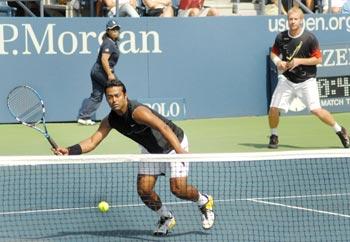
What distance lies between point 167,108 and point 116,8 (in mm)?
2122

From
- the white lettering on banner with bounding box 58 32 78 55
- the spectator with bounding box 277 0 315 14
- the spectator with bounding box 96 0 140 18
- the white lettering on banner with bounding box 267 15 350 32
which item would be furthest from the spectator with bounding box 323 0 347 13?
the white lettering on banner with bounding box 58 32 78 55

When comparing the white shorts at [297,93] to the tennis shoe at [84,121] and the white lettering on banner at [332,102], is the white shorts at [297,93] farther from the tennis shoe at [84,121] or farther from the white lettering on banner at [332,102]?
the white lettering on banner at [332,102]

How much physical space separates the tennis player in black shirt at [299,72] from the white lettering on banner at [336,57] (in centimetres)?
516

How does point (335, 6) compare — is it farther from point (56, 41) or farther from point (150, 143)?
point (150, 143)

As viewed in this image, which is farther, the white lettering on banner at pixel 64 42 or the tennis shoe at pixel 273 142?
the white lettering on banner at pixel 64 42

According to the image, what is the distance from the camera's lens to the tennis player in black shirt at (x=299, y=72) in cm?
1448

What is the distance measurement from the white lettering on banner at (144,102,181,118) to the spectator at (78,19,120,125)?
4.25 feet

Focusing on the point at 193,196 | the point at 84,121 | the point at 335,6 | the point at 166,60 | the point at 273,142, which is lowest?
the point at 84,121

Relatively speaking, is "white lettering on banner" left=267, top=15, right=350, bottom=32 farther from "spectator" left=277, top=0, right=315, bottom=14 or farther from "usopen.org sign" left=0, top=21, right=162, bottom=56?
"usopen.org sign" left=0, top=21, right=162, bottom=56

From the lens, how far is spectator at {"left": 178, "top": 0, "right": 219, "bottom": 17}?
1984cm

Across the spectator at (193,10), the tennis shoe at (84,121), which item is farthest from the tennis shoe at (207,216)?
the spectator at (193,10)

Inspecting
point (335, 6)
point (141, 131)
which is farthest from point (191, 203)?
point (335, 6)

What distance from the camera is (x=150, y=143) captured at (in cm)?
920

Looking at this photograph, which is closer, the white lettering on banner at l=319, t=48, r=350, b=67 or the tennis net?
the tennis net
